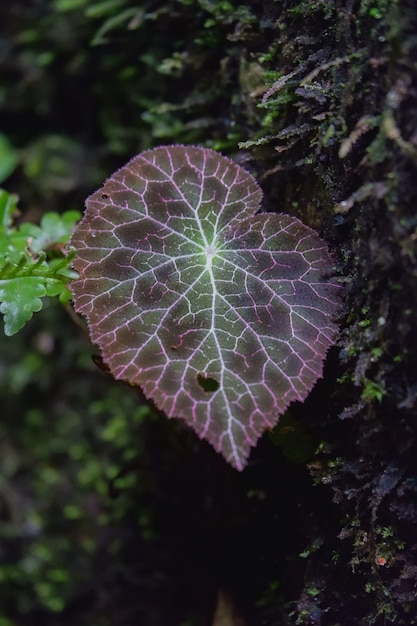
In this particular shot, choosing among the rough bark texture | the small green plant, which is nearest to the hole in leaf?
the rough bark texture

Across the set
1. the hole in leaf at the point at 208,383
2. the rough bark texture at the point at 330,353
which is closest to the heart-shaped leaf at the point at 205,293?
the hole in leaf at the point at 208,383

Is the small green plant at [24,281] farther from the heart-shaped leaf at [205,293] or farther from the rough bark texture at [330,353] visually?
the rough bark texture at [330,353]

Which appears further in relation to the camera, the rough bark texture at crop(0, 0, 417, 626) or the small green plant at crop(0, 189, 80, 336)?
the small green plant at crop(0, 189, 80, 336)

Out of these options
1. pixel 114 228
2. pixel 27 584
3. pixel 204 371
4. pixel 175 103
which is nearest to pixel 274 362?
pixel 204 371

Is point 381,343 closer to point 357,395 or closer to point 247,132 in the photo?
point 357,395

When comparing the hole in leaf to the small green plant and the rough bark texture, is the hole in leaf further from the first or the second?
the small green plant

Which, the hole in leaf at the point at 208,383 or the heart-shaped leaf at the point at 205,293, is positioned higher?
the heart-shaped leaf at the point at 205,293

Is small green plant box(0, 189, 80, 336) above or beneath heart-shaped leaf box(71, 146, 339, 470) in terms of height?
beneath
